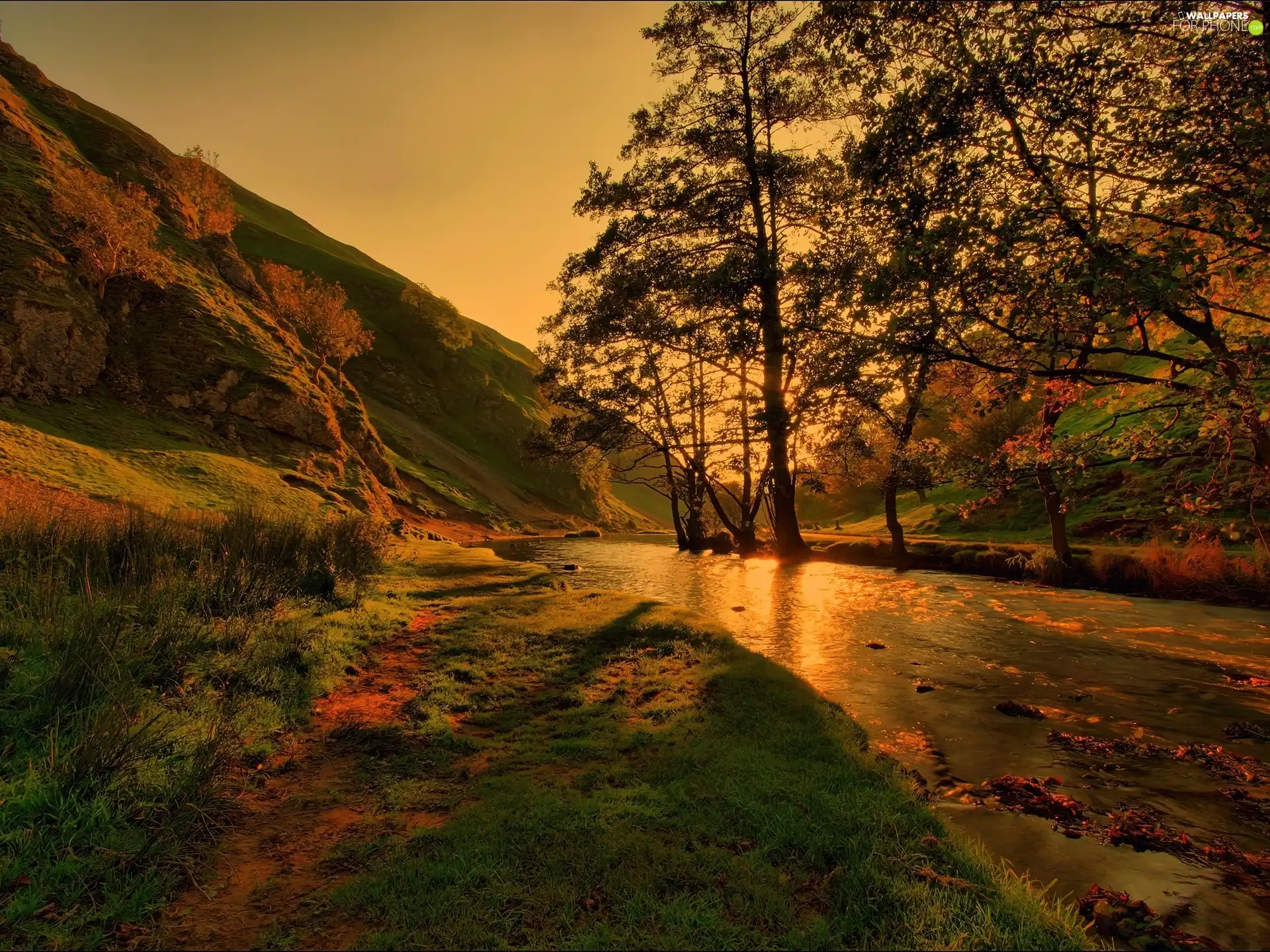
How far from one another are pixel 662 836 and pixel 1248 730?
8146mm

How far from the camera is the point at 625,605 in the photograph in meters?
13.7

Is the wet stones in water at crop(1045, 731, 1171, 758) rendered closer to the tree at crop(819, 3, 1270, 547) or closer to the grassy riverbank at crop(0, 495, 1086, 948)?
the grassy riverbank at crop(0, 495, 1086, 948)

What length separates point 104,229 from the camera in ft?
97.2

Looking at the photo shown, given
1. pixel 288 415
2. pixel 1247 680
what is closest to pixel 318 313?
pixel 288 415

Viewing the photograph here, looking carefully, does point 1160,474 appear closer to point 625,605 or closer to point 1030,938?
point 625,605

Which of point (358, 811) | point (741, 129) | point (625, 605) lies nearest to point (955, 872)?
point (358, 811)

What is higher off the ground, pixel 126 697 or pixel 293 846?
pixel 126 697

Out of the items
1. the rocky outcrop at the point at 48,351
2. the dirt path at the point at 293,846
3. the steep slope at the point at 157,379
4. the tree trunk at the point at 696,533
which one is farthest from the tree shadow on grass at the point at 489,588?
the rocky outcrop at the point at 48,351

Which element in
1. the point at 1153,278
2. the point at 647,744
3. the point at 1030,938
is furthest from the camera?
the point at 647,744

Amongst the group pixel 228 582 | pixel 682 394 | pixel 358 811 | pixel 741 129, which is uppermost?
pixel 741 129

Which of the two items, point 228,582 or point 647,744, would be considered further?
point 228,582

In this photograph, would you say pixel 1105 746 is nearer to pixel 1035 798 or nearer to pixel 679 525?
pixel 1035 798

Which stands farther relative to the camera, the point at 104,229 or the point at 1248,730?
the point at 104,229

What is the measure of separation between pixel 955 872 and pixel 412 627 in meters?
10.7
